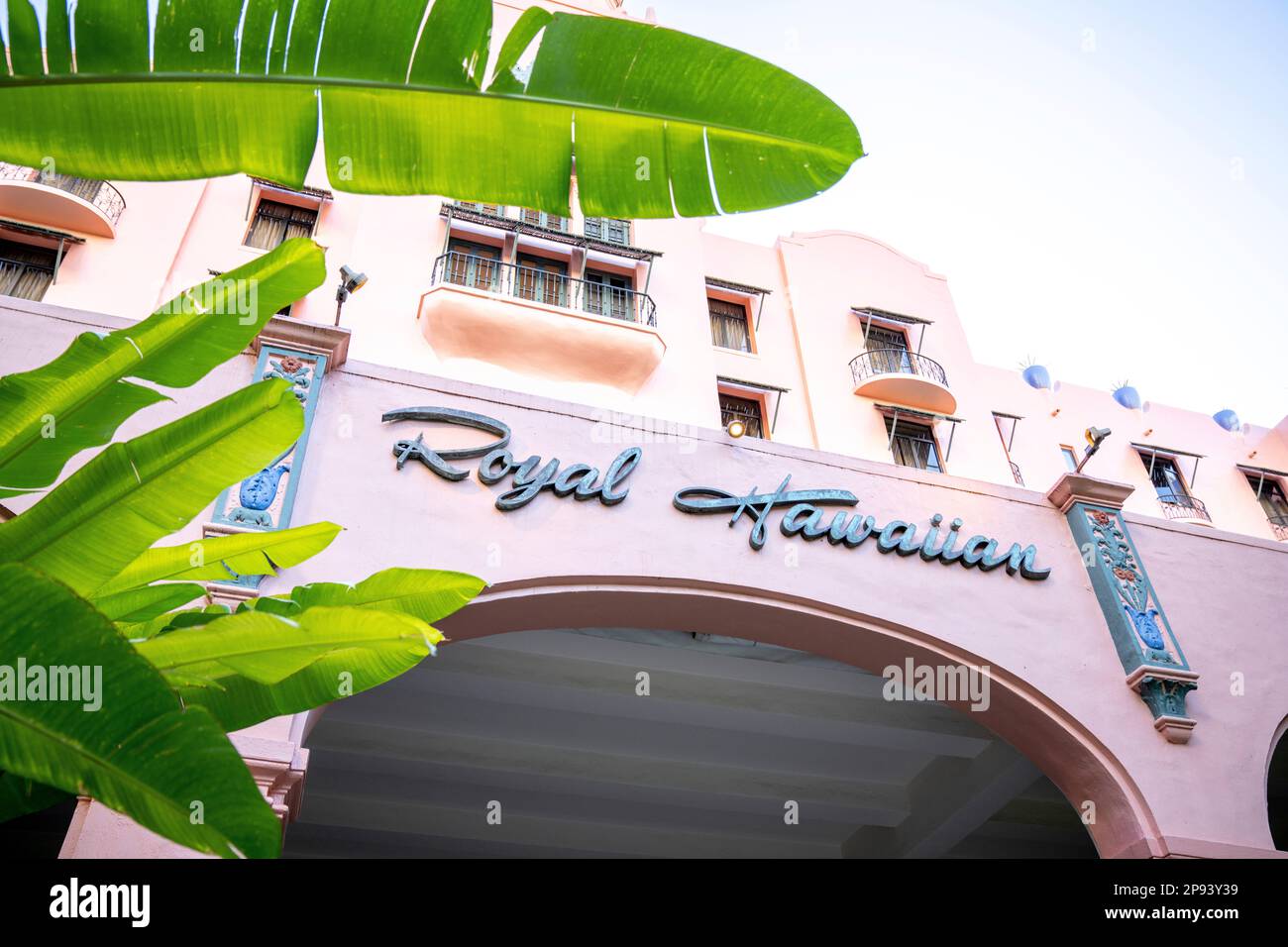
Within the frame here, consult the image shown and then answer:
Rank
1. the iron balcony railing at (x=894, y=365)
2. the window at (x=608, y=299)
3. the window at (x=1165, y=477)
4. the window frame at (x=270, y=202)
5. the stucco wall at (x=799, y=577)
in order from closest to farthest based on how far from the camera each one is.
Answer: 1. the stucco wall at (x=799, y=577)
2. the window frame at (x=270, y=202)
3. the window at (x=608, y=299)
4. the iron balcony railing at (x=894, y=365)
5. the window at (x=1165, y=477)

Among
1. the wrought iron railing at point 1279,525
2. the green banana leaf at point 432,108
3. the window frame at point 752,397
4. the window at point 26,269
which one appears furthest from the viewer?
the wrought iron railing at point 1279,525

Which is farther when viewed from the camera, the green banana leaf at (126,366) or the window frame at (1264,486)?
the window frame at (1264,486)

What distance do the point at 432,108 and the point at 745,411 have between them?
13.0m

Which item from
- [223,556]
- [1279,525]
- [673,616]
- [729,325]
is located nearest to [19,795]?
[223,556]

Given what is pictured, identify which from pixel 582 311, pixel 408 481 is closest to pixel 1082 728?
pixel 408 481

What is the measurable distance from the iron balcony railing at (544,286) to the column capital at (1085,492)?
22.1 feet

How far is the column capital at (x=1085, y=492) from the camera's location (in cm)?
790

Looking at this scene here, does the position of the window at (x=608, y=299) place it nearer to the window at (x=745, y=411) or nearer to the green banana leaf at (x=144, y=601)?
the window at (x=745, y=411)

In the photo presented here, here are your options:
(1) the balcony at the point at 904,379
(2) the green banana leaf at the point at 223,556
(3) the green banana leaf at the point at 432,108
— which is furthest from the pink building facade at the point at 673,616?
(1) the balcony at the point at 904,379

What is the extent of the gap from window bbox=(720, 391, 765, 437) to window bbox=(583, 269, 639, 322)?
2.17 metres

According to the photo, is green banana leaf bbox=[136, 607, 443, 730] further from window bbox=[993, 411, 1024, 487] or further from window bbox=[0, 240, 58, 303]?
window bbox=[993, 411, 1024, 487]

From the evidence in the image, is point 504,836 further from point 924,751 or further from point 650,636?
point 924,751

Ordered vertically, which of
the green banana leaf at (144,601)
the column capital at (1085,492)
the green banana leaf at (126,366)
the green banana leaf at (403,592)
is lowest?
the green banana leaf at (144,601)
